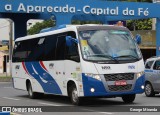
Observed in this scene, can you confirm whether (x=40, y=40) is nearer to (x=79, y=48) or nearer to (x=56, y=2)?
(x=79, y=48)

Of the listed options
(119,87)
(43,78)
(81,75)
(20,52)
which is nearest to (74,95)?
(81,75)

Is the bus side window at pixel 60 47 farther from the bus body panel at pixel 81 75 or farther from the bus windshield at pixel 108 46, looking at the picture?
the bus windshield at pixel 108 46

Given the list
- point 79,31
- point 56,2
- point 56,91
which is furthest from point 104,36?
point 56,2

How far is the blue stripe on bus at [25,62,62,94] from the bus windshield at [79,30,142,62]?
2.50 meters

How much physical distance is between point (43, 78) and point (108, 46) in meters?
4.11

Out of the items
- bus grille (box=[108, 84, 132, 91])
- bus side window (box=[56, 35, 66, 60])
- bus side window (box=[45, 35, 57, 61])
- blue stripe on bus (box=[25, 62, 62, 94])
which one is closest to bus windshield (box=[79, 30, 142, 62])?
bus grille (box=[108, 84, 132, 91])

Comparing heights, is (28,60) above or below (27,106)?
above

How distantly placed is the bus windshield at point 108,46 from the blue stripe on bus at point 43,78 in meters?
2.50

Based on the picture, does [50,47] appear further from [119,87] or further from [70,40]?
[119,87]

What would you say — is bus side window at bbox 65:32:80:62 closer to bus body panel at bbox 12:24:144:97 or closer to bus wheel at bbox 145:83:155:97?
bus body panel at bbox 12:24:144:97

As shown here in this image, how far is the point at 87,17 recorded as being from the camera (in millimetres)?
39906

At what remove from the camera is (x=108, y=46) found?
1641cm

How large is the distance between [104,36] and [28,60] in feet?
18.2

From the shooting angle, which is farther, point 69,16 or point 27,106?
point 69,16
